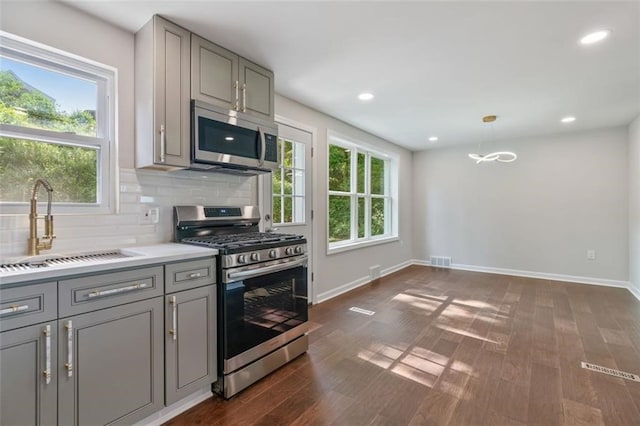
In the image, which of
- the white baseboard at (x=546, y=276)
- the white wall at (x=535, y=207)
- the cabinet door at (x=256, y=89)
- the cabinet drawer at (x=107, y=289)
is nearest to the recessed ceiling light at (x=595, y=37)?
the cabinet door at (x=256, y=89)

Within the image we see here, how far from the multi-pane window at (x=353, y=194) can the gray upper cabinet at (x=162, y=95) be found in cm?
252

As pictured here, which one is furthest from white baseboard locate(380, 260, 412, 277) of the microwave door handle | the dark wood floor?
the microwave door handle

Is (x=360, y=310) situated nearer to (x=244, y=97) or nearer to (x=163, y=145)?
(x=244, y=97)

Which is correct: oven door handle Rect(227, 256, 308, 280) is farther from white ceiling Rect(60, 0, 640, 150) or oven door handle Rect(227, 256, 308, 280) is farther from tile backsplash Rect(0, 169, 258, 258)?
white ceiling Rect(60, 0, 640, 150)

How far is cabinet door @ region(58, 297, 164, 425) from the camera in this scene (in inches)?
53.9

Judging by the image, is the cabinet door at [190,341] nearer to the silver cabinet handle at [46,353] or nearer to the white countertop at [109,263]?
the white countertop at [109,263]

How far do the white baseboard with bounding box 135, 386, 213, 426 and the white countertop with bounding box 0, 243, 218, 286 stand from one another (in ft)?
2.83

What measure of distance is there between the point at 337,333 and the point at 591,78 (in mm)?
3415

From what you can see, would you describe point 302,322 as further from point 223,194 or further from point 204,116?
point 204,116

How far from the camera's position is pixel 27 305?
4.14 feet

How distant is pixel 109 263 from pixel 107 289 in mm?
129

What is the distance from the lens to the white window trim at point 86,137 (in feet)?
5.64

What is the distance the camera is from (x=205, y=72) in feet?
7.33

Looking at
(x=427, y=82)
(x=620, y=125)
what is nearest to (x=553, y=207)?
(x=620, y=125)
